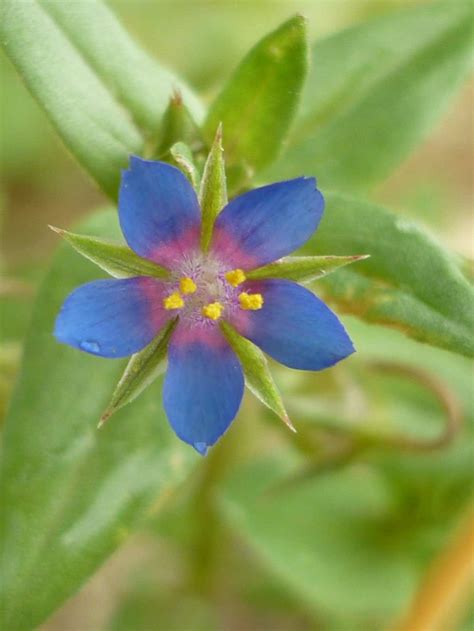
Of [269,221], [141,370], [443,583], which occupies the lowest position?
[443,583]

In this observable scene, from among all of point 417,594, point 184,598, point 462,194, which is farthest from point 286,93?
point 462,194

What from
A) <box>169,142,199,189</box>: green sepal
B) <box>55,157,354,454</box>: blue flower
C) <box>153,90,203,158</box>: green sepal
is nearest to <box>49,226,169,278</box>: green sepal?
<box>55,157,354,454</box>: blue flower

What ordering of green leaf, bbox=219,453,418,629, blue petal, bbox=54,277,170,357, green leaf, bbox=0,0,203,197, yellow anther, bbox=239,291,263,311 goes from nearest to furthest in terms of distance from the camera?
blue petal, bbox=54,277,170,357 < yellow anther, bbox=239,291,263,311 < green leaf, bbox=0,0,203,197 < green leaf, bbox=219,453,418,629

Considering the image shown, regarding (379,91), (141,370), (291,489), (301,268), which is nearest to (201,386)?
(141,370)

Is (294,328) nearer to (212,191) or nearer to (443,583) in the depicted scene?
(212,191)

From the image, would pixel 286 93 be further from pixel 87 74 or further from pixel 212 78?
pixel 212 78

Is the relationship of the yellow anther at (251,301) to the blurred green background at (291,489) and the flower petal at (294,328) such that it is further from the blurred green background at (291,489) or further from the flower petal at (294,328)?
the blurred green background at (291,489)

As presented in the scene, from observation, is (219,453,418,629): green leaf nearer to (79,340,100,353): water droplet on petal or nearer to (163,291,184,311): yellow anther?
(163,291,184,311): yellow anther
